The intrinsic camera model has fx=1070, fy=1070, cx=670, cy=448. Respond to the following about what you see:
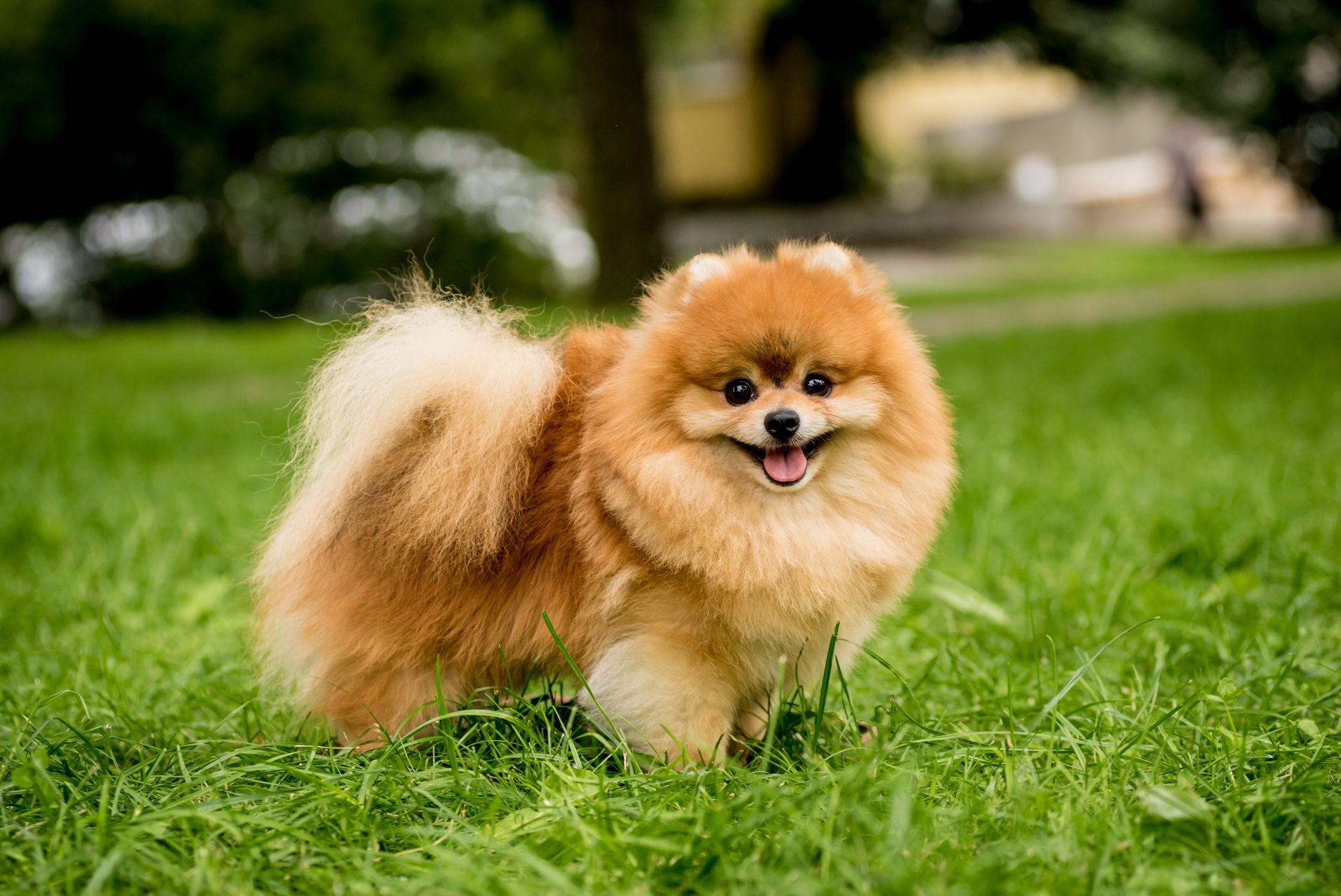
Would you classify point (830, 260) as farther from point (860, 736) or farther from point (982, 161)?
point (982, 161)

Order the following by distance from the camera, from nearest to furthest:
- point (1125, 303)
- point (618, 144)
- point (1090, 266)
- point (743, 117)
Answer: point (618, 144), point (1125, 303), point (1090, 266), point (743, 117)

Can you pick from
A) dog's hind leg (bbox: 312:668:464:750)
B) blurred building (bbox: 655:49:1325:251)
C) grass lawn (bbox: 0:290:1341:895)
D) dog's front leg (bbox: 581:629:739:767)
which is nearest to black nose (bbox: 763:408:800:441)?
dog's front leg (bbox: 581:629:739:767)

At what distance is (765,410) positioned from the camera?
7.00 ft

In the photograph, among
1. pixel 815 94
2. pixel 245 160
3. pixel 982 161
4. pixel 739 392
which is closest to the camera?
pixel 739 392

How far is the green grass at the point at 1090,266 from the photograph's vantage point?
12992mm

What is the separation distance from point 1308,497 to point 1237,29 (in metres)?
13.4

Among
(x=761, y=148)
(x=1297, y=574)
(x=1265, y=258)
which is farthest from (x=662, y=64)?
(x=1297, y=574)

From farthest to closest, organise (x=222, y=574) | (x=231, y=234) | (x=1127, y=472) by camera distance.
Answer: (x=231, y=234), (x=1127, y=472), (x=222, y=574)

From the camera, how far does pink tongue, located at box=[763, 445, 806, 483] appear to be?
2197mm

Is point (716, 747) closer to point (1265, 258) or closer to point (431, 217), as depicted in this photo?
point (431, 217)

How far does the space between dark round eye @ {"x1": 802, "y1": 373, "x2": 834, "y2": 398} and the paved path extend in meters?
6.92

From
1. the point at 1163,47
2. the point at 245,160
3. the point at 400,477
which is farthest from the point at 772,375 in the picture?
the point at 1163,47

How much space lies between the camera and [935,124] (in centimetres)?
2992

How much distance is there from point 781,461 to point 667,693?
1.76ft
